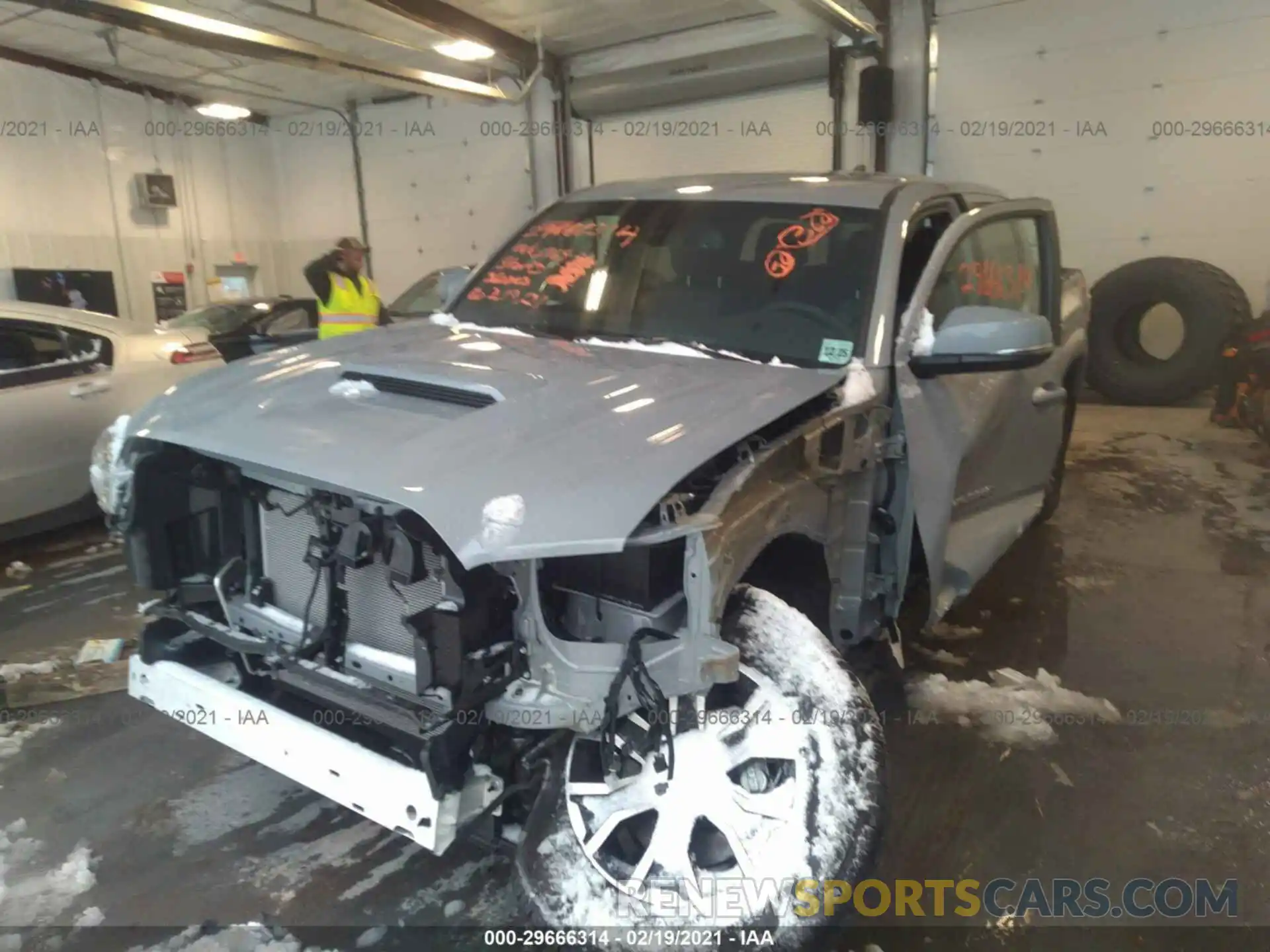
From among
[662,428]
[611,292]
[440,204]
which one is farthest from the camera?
[440,204]

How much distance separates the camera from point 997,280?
3383mm

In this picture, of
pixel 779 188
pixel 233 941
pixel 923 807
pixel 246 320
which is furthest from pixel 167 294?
pixel 923 807

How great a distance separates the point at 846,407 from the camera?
7.65 feet

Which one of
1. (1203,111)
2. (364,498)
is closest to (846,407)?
→ (364,498)

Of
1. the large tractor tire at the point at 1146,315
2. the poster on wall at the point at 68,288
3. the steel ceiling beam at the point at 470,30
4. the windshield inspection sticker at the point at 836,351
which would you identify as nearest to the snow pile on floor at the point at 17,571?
the windshield inspection sticker at the point at 836,351

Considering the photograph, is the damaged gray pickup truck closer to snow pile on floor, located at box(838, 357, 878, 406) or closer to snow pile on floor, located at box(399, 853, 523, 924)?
snow pile on floor, located at box(838, 357, 878, 406)

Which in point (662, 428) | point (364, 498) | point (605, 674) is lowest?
point (605, 674)

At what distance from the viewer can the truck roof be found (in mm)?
2928

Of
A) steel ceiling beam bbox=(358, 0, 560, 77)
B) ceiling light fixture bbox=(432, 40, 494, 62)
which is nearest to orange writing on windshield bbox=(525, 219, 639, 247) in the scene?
steel ceiling beam bbox=(358, 0, 560, 77)

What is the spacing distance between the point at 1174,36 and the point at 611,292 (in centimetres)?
745

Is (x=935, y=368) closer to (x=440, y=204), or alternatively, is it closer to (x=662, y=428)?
(x=662, y=428)

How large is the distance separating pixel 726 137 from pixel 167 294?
7.40 metres

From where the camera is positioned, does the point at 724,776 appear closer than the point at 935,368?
Yes

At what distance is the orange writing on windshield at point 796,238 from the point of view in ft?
9.16
